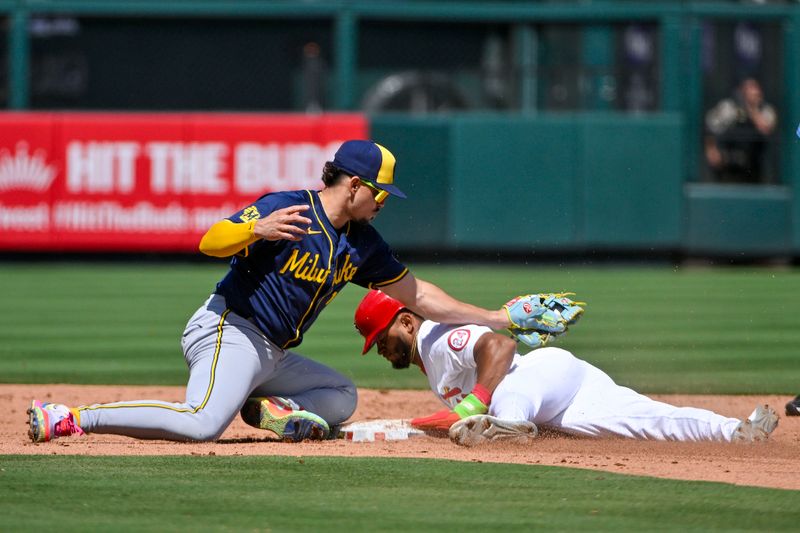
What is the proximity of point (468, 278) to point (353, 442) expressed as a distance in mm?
9006

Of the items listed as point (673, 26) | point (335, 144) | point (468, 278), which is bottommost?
point (468, 278)

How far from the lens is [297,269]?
5.81 m

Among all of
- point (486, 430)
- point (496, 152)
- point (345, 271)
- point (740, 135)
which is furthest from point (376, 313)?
point (740, 135)

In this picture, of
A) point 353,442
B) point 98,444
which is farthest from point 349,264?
point 98,444

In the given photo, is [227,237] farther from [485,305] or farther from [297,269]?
[485,305]

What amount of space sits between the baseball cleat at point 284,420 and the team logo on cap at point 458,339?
68cm

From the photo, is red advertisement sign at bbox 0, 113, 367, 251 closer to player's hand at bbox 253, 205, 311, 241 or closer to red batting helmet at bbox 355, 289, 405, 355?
red batting helmet at bbox 355, 289, 405, 355

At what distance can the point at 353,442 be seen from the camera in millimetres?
6148

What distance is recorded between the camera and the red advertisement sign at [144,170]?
16438 millimetres

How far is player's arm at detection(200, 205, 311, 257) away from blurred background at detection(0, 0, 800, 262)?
10830mm

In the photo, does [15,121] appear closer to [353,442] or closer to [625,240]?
[625,240]

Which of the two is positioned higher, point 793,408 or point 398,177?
point 398,177

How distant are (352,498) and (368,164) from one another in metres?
1.70

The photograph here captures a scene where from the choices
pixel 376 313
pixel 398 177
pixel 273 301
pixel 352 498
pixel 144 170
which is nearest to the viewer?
pixel 352 498
